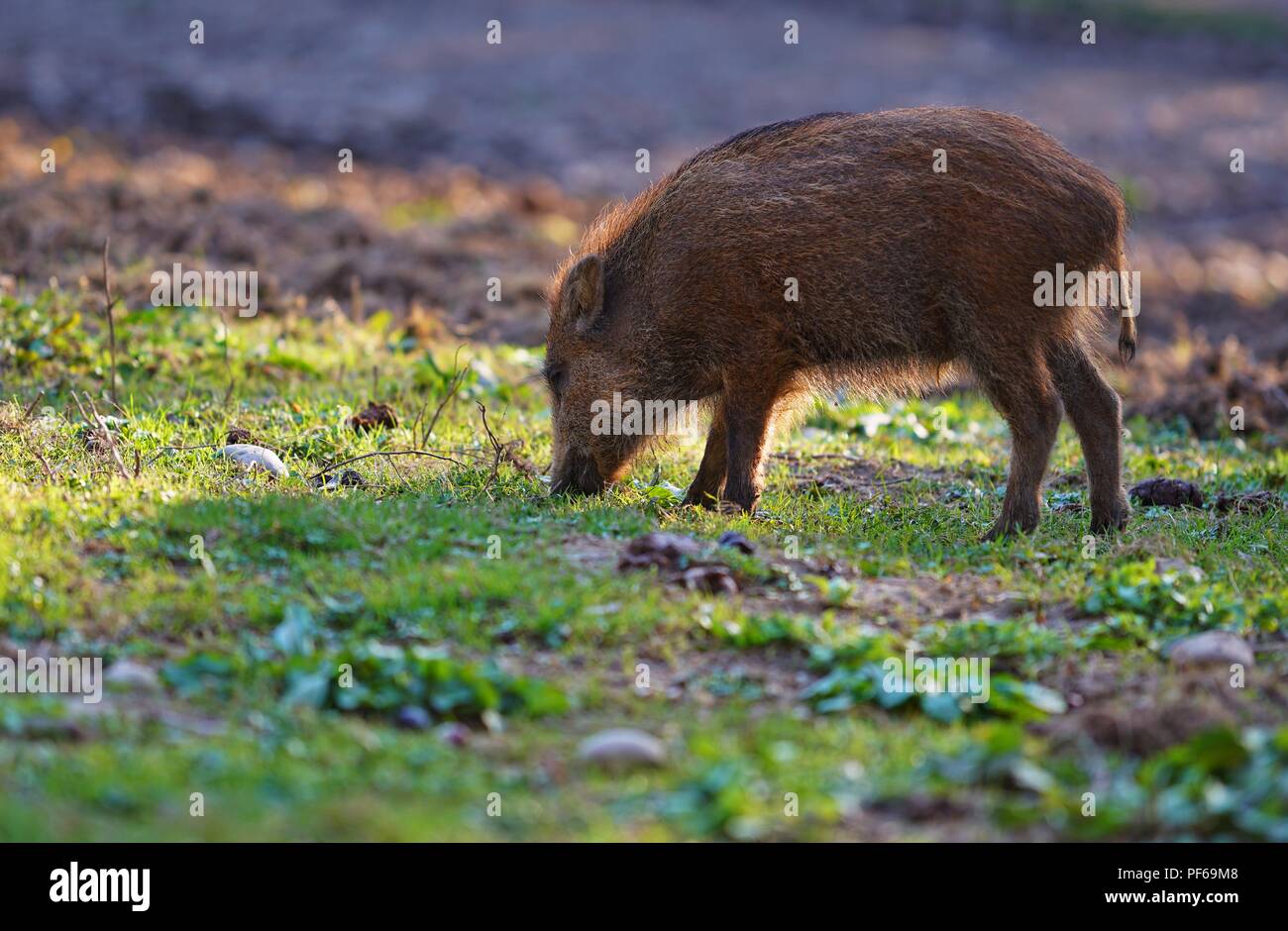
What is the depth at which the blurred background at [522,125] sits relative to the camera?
489 inches

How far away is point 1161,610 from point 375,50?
839 inches

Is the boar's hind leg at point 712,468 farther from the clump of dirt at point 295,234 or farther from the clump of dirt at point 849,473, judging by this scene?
the clump of dirt at point 295,234

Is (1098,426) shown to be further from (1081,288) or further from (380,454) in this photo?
(380,454)

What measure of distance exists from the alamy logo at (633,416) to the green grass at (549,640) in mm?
373

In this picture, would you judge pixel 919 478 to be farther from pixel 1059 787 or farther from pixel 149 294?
pixel 149 294

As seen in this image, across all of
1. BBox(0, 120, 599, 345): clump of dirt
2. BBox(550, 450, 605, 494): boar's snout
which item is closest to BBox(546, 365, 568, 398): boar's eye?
BBox(550, 450, 605, 494): boar's snout

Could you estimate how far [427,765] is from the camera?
179 inches

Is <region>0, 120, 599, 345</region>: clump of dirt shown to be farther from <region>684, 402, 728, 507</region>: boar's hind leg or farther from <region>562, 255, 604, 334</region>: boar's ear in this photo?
<region>684, 402, 728, 507</region>: boar's hind leg

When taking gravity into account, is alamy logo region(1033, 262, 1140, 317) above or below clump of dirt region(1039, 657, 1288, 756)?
above

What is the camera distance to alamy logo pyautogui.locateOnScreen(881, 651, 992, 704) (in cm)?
518

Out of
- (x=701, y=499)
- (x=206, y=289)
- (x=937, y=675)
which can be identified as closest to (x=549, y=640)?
(x=937, y=675)

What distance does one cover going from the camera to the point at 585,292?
7832 millimetres

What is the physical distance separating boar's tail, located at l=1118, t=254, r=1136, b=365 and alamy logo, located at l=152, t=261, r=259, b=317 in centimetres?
571

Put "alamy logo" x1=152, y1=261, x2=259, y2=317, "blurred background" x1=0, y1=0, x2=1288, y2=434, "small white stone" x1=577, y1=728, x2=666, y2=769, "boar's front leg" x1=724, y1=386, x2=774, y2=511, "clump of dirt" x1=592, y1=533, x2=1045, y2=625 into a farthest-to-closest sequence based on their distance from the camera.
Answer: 1. "blurred background" x1=0, y1=0, x2=1288, y2=434
2. "alamy logo" x1=152, y1=261, x2=259, y2=317
3. "boar's front leg" x1=724, y1=386, x2=774, y2=511
4. "clump of dirt" x1=592, y1=533, x2=1045, y2=625
5. "small white stone" x1=577, y1=728, x2=666, y2=769
